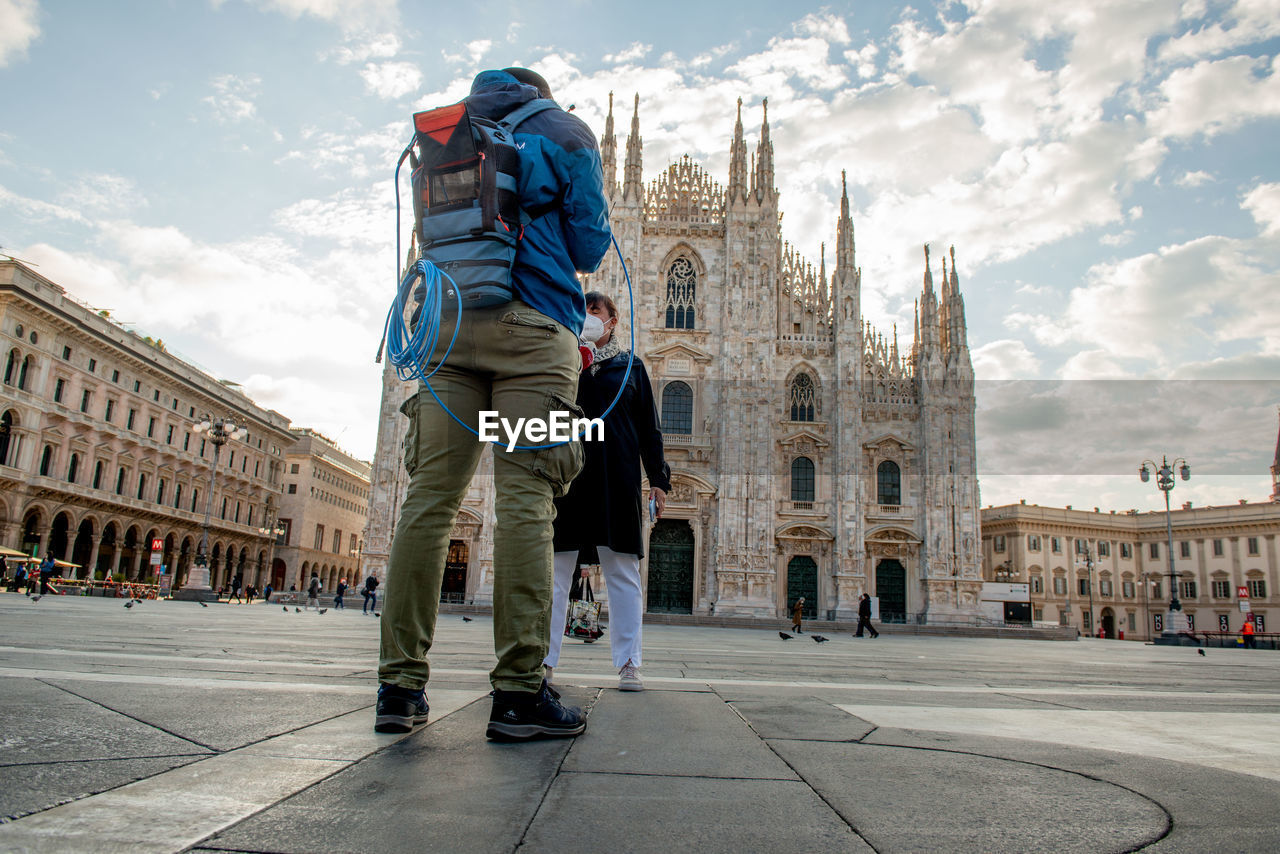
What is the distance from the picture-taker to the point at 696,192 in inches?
1150

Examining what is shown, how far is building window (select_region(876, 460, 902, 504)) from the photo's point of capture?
26875mm

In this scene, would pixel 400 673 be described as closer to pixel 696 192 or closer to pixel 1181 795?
pixel 1181 795

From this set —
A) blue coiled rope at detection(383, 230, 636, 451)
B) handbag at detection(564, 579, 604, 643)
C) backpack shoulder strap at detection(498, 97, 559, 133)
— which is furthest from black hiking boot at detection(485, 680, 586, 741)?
handbag at detection(564, 579, 604, 643)

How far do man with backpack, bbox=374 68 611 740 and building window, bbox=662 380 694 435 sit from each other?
24.3 metres

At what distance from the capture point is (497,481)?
2.27m

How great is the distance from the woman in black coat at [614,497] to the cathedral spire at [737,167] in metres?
25.7

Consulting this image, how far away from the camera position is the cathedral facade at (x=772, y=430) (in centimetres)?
2558

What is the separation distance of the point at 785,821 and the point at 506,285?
1.56m

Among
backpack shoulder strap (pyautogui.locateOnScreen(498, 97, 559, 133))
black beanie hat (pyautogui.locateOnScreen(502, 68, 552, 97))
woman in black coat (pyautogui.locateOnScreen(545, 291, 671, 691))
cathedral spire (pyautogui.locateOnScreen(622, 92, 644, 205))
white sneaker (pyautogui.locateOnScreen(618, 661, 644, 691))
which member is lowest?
white sneaker (pyautogui.locateOnScreen(618, 661, 644, 691))

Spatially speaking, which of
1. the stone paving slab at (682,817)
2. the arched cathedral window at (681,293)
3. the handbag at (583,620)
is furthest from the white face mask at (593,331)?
the arched cathedral window at (681,293)

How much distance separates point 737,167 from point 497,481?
28041mm

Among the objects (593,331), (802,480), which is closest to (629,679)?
(593,331)

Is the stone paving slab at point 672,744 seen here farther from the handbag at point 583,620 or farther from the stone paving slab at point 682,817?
the handbag at point 583,620

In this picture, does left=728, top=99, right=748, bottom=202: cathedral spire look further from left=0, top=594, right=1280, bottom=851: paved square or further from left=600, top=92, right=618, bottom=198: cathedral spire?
left=0, top=594, right=1280, bottom=851: paved square
